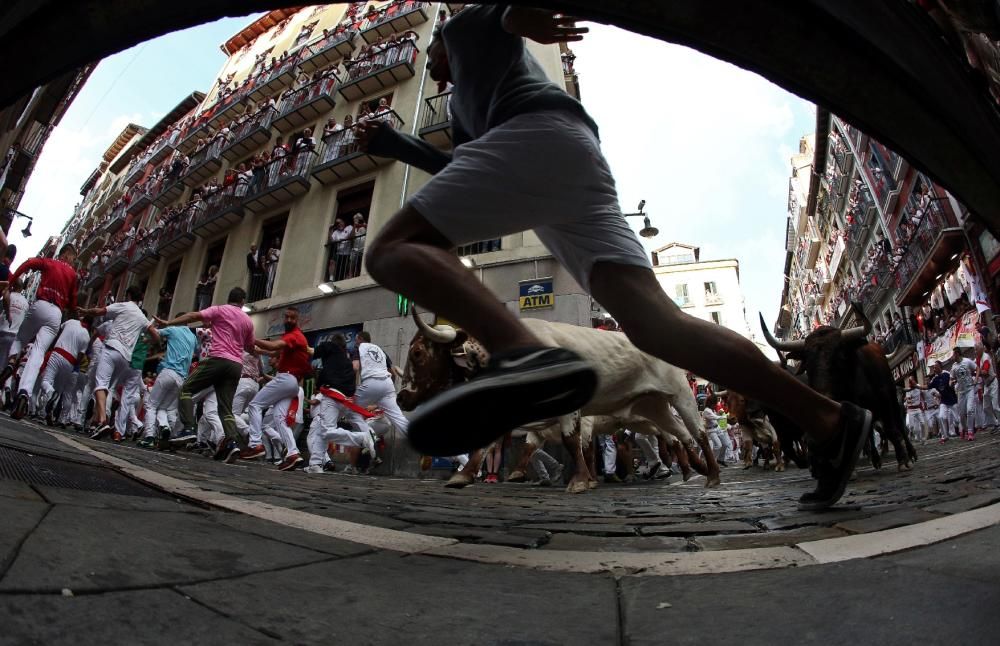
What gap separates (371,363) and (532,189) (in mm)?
6506

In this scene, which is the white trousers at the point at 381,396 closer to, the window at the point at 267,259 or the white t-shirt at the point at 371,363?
the white t-shirt at the point at 371,363

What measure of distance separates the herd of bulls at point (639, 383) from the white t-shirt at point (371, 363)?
1.66 m

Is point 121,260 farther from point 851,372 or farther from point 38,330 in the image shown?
point 851,372

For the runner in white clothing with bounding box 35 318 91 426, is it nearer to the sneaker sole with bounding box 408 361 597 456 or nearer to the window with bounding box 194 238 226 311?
the sneaker sole with bounding box 408 361 597 456

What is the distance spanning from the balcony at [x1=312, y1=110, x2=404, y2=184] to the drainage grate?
16194mm

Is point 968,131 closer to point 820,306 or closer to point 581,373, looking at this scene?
point 581,373

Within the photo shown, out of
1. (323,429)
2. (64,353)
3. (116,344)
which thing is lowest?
(323,429)

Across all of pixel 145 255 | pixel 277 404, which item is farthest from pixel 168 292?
pixel 277 404

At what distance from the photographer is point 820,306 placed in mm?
57000

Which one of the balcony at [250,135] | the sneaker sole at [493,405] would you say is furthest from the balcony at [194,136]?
the sneaker sole at [493,405]

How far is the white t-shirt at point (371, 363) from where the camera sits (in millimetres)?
7926

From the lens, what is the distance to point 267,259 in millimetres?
19047

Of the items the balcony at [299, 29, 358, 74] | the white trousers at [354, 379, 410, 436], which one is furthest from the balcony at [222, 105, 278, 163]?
the white trousers at [354, 379, 410, 436]

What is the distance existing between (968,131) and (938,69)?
190 mm
